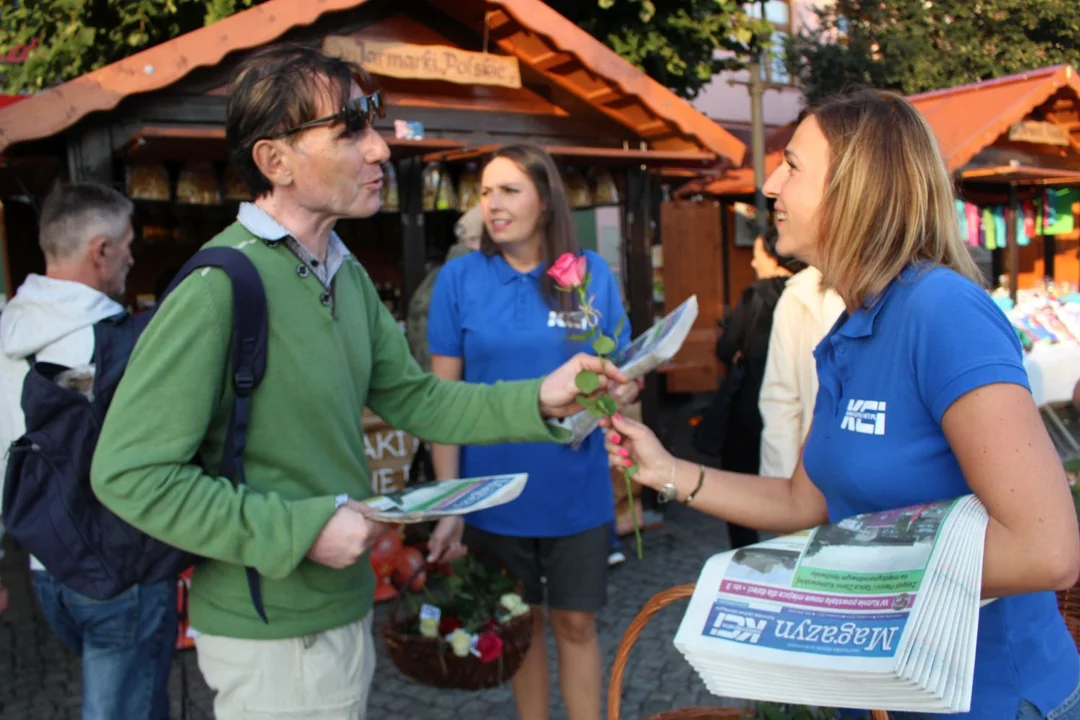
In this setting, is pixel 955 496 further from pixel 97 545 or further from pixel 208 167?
pixel 208 167

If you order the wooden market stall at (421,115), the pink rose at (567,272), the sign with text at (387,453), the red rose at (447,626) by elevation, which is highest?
the wooden market stall at (421,115)

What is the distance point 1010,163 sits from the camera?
8930 millimetres

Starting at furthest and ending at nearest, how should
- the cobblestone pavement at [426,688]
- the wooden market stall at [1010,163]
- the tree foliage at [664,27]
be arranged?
the tree foliage at [664,27] < the wooden market stall at [1010,163] < the cobblestone pavement at [426,688]

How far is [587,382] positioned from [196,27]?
684cm

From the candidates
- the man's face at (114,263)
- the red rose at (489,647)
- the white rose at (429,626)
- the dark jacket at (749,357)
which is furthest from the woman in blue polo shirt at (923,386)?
the dark jacket at (749,357)

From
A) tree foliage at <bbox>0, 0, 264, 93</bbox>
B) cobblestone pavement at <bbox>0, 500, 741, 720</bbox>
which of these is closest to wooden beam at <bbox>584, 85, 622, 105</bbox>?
tree foliage at <bbox>0, 0, 264, 93</bbox>

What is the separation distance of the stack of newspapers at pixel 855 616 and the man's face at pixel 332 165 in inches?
43.3

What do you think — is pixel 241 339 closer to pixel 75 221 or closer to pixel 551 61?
pixel 75 221

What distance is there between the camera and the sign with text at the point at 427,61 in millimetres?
5453

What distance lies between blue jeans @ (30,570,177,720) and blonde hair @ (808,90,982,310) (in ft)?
7.15

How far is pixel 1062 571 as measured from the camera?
1319 millimetres

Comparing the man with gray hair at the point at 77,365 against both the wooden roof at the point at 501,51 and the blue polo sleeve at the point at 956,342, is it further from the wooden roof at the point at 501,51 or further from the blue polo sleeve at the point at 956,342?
the blue polo sleeve at the point at 956,342

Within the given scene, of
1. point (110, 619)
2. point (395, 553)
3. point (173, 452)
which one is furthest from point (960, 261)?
point (395, 553)

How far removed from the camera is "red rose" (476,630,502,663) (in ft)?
8.93
